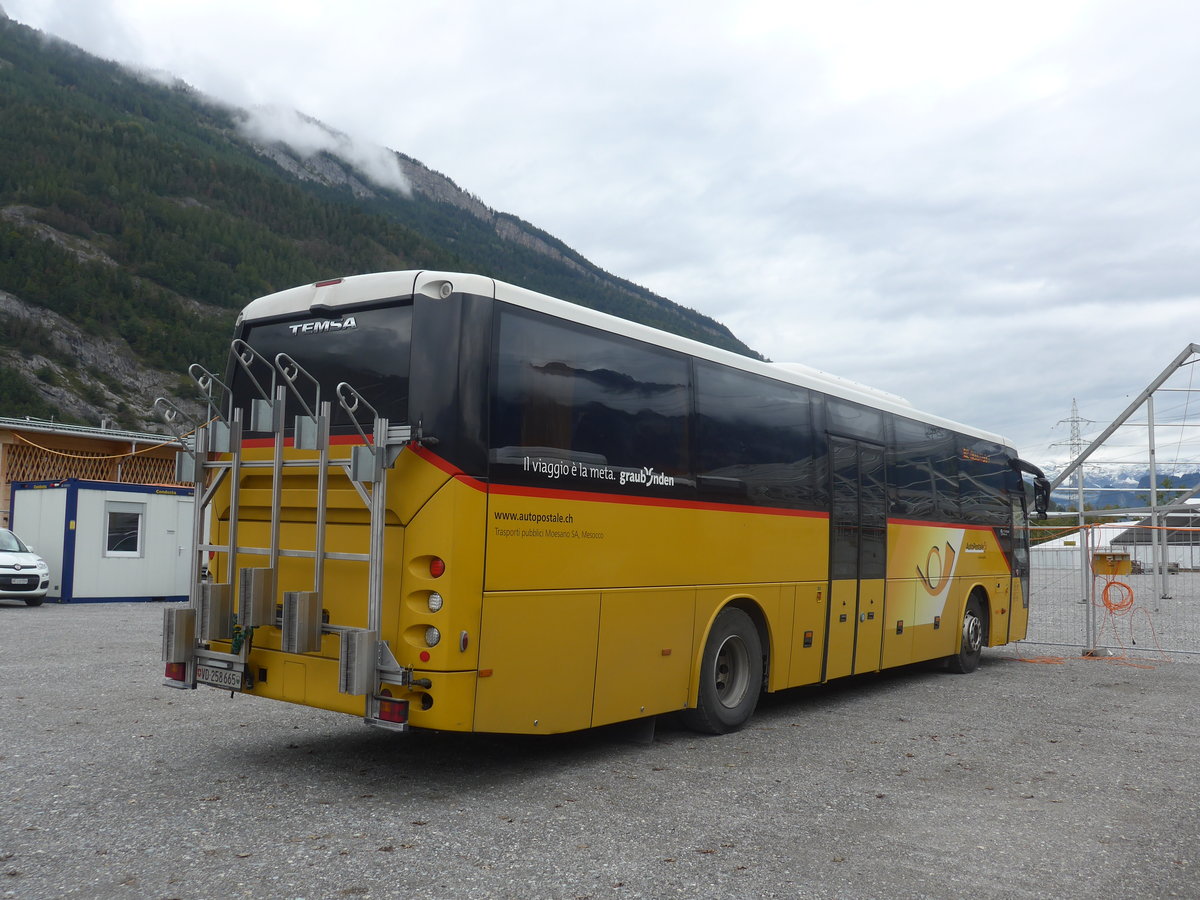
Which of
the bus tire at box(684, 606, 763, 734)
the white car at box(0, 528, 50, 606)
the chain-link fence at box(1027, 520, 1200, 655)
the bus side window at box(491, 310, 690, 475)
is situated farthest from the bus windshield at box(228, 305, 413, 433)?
the white car at box(0, 528, 50, 606)

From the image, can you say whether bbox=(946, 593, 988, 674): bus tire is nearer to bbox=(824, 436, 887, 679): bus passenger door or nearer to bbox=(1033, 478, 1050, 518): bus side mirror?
bbox=(1033, 478, 1050, 518): bus side mirror

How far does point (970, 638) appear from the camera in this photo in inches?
512

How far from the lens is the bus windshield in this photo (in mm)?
6332

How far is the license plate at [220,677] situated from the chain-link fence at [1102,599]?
481 inches

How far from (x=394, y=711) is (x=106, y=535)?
18.6 meters

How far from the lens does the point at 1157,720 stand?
964 cm

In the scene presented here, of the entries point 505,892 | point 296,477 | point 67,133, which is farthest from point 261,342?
point 67,133

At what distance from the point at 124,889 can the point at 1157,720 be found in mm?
8925

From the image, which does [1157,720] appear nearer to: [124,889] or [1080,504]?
[124,889]

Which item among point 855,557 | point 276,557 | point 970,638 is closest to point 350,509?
point 276,557

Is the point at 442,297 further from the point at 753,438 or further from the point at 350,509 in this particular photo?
the point at 753,438

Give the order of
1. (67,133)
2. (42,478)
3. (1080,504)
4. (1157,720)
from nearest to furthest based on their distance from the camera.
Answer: (1157,720) → (42,478) → (1080,504) → (67,133)

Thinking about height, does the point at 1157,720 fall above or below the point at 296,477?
below

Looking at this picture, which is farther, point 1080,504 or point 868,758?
point 1080,504
